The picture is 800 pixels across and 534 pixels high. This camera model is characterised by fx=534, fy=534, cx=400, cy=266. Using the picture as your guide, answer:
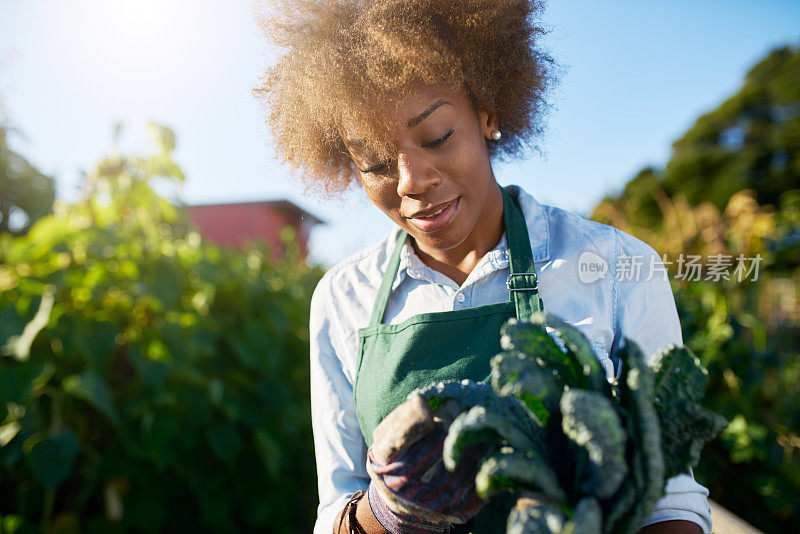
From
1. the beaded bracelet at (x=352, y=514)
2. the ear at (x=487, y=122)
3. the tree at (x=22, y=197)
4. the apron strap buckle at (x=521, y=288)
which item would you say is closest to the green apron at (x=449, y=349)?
the apron strap buckle at (x=521, y=288)

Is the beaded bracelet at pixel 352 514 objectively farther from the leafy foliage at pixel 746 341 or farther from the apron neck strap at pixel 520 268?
the leafy foliage at pixel 746 341

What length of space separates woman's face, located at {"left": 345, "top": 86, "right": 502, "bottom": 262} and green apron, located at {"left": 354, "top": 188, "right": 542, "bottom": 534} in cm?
17

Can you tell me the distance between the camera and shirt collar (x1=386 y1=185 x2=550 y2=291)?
134cm

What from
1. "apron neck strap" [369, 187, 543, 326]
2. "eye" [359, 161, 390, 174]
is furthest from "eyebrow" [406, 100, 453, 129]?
"apron neck strap" [369, 187, 543, 326]

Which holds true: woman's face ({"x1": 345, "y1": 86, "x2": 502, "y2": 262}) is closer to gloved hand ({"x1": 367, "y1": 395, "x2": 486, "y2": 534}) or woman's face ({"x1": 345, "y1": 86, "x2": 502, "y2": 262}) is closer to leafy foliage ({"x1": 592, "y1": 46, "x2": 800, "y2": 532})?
gloved hand ({"x1": 367, "y1": 395, "x2": 486, "y2": 534})

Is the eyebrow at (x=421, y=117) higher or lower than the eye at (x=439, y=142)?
higher

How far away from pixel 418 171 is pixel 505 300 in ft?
1.28

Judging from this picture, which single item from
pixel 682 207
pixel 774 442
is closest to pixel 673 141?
pixel 682 207

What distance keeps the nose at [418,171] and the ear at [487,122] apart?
26 centimetres

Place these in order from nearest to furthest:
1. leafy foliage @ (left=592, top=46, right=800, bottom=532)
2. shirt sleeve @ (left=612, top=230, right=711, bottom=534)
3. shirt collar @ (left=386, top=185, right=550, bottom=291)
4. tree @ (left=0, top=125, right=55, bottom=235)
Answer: shirt sleeve @ (left=612, top=230, right=711, bottom=534)
shirt collar @ (left=386, top=185, right=550, bottom=291)
leafy foliage @ (left=592, top=46, right=800, bottom=532)
tree @ (left=0, top=125, right=55, bottom=235)

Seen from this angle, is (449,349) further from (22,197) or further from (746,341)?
(22,197)

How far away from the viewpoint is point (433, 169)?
122 cm

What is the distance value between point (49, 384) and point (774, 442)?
324 centimetres

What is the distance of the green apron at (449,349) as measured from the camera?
3.99 ft
